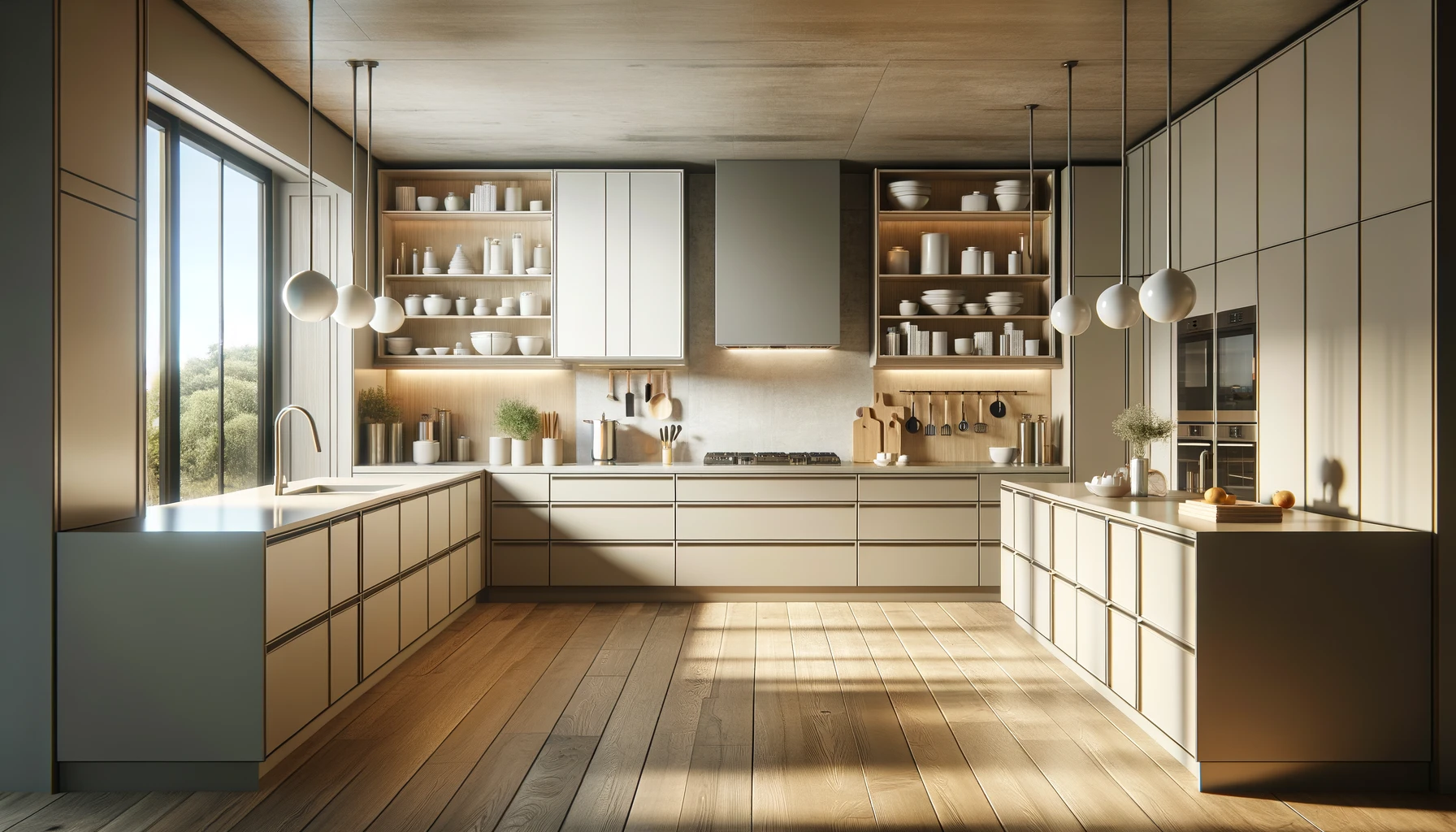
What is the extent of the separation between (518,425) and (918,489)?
248 centimetres

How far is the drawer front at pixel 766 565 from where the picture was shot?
5426mm

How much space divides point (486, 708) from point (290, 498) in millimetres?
1161

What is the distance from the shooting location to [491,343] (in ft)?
18.6

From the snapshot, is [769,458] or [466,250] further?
[466,250]

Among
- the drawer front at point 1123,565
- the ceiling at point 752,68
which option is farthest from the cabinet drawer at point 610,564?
the drawer front at point 1123,565

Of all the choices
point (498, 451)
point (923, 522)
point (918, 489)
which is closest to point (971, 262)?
point (918, 489)

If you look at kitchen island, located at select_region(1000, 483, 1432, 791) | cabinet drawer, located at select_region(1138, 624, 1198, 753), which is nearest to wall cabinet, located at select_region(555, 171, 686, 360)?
Answer: cabinet drawer, located at select_region(1138, 624, 1198, 753)

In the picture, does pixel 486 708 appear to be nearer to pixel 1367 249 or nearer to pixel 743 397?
pixel 743 397

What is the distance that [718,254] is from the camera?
554cm

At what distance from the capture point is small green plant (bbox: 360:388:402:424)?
5.53 metres

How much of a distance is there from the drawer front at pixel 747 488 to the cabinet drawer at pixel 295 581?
256cm

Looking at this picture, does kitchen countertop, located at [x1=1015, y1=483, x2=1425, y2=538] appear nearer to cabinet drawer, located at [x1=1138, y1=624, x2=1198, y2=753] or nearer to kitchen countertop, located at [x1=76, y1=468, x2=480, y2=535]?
cabinet drawer, located at [x1=1138, y1=624, x2=1198, y2=753]

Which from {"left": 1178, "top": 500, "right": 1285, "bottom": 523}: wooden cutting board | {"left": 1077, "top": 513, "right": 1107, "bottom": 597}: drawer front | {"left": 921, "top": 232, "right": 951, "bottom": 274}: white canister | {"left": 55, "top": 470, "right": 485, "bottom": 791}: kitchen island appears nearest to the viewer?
{"left": 55, "top": 470, "right": 485, "bottom": 791}: kitchen island

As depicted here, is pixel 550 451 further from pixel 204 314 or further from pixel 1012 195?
pixel 1012 195
